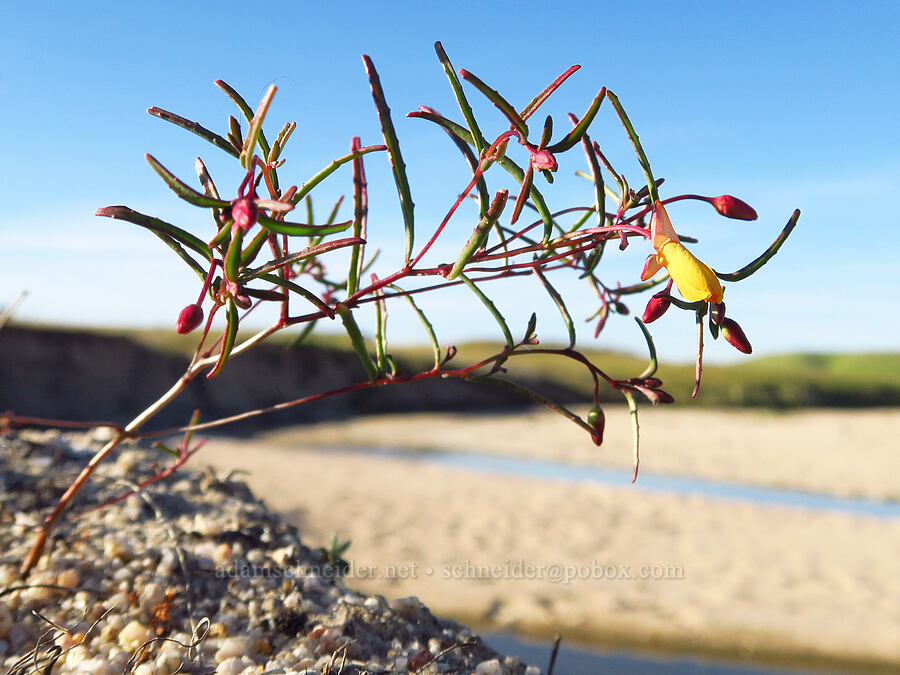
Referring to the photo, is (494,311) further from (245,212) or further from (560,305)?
(245,212)

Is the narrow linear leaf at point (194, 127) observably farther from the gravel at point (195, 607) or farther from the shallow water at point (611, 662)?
the shallow water at point (611, 662)

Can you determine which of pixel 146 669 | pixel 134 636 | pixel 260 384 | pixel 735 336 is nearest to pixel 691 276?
pixel 735 336

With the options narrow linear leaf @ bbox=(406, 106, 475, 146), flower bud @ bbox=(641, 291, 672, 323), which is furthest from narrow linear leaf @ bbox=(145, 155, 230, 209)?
flower bud @ bbox=(641, 291, 672, 323)

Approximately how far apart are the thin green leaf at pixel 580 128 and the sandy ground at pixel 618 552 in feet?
8.54

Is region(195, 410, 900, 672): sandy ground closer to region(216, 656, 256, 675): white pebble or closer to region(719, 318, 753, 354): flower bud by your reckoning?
region(216, 656, 256, 675): white pebble

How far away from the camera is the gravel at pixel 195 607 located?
1.47 metres

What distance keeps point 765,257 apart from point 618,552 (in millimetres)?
3904

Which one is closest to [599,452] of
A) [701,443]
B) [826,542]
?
[701,443]

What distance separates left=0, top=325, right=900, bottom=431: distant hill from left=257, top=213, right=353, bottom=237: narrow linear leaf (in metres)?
10.8

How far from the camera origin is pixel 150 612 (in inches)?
65.2

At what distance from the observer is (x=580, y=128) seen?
3.54ft

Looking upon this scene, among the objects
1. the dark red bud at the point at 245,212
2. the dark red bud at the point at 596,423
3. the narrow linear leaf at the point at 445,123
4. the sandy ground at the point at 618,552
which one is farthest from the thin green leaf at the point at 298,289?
the sandy ground at the point at 618,552

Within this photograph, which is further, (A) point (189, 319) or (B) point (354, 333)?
(B) point (354, 333)

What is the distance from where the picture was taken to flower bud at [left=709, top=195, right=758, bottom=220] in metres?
1.01
